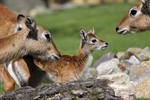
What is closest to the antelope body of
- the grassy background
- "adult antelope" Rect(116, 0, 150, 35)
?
"adult antelope" Rect(116, 0, 150, 35)

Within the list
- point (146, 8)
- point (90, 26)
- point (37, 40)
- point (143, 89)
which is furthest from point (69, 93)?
point (90, 26)

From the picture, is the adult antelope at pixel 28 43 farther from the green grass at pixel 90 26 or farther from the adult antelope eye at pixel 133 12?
the green grass at pixel 90 26

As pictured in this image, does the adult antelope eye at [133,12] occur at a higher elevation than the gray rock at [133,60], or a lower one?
higher

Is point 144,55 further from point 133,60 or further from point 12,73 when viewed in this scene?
point 12,73

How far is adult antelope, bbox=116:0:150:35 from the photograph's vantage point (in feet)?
38.5

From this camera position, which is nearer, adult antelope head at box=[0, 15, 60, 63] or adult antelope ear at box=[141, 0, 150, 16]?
adult antelope head at box=[0, 15, 60, 63]

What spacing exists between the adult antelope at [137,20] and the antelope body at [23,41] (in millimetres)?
1950

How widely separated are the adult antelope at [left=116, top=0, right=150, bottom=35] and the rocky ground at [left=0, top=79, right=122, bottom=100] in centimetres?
333

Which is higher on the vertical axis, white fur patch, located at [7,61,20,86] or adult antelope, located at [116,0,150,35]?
adult antelope, located at [116,0,150,35]

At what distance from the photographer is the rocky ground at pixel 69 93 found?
861 cm

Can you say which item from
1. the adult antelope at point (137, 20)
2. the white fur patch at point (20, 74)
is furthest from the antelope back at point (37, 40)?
the adult antelope at point (137, 20)

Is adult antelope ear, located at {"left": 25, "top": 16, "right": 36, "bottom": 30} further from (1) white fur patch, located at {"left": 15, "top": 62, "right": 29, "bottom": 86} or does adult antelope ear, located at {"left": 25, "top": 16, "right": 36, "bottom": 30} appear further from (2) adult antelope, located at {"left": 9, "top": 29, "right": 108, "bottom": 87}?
(1) white fur patch, located at {"left": 15, "top": 62, "right": 29, "bottom": 86}

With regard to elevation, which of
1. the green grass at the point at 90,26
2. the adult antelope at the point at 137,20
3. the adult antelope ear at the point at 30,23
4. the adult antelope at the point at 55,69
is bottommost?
the green grass at the point at 90,26

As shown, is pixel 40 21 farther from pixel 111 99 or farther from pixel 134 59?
pixel 111 99
